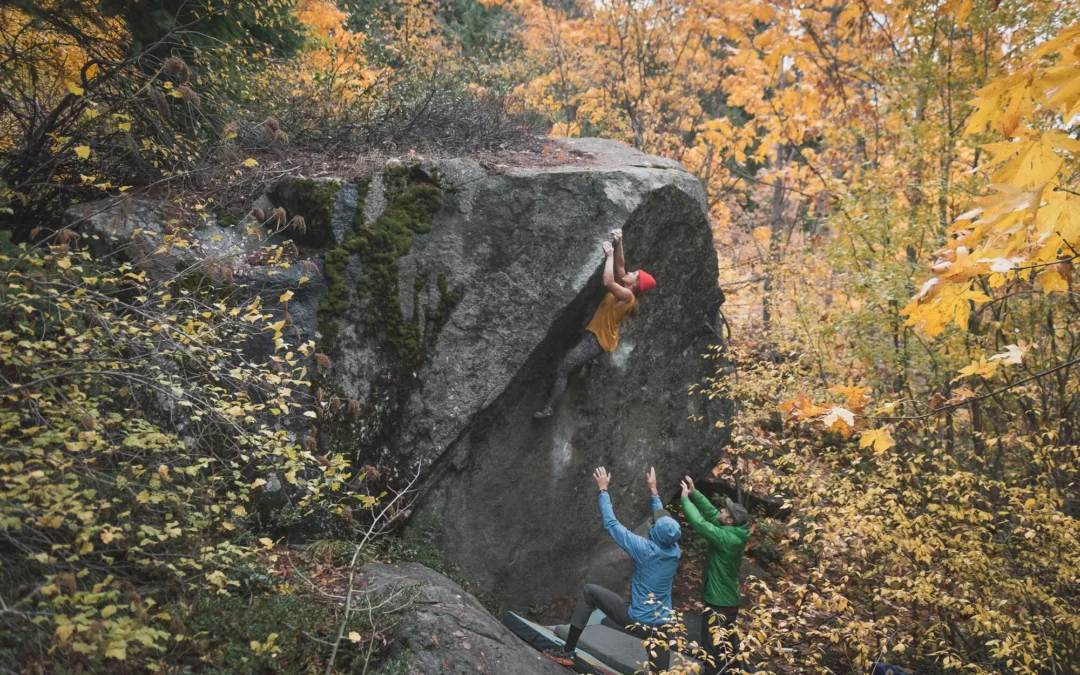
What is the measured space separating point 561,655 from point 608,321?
3390mm

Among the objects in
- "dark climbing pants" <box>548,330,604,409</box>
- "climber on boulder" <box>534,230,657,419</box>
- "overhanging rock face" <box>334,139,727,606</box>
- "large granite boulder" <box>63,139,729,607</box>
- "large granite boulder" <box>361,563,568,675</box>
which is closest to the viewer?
"large granite boulder" <box>361,563,568,675</box>

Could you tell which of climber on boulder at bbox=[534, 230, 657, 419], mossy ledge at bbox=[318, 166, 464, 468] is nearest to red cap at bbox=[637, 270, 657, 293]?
climber on boulder at bbox=[534, 230, 657, 419]

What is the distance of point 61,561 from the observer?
3.56 metres

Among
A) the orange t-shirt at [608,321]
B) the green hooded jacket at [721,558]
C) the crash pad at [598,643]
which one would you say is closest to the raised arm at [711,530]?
the green hooded jacket at [721,558]

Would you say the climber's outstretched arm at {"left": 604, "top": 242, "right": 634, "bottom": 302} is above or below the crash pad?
above

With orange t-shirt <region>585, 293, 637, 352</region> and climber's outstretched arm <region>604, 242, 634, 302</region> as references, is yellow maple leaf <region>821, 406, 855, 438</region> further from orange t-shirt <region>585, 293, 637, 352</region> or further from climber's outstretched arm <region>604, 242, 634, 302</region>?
orange t-shirt <region>585, 293, 637, 352</region>

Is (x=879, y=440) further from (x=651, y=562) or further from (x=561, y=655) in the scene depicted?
(x=561, y=655)

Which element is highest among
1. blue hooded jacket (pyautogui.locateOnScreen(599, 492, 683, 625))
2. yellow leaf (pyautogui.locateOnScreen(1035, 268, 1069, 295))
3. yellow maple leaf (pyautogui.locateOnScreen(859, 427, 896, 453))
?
Result: yellow leaf (pyautogui.locateOnScreen(1035, 268, 1069, 295))

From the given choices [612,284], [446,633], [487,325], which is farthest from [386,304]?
[446,633]

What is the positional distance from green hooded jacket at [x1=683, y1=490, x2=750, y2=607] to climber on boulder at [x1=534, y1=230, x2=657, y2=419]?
181 centimetres

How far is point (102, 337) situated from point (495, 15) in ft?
59.8

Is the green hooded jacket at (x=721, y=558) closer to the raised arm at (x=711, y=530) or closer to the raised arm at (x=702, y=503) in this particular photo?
the raised arm at (x=711, y=530)

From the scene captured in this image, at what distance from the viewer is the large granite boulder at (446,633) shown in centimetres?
450

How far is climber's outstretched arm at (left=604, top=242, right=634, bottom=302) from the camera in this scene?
21.6ft
